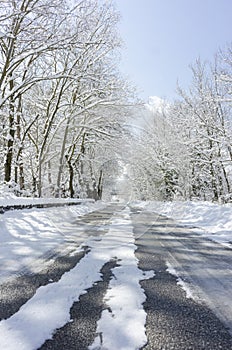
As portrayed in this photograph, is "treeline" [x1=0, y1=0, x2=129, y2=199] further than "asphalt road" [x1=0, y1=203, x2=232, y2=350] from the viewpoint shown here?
Yes

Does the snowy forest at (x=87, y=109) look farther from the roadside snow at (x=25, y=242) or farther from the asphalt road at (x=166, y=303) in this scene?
the asphalt road at (x=166, y=303)

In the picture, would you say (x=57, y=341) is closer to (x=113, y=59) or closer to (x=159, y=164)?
(x=113, y=59)

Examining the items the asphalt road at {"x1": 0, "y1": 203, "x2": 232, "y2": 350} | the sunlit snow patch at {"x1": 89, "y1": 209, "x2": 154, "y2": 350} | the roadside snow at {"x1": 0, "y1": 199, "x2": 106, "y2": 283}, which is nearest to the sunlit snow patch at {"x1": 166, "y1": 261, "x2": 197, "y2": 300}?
the asphalt road at {"x1": 0, "y1": 203, "x2": 232, "y2": 350}

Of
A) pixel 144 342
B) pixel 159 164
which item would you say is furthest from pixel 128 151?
pixel 144 342

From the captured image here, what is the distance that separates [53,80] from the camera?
68.4 feet

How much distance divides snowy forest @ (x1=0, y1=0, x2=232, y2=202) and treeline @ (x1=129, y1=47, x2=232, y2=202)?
0.09 metres

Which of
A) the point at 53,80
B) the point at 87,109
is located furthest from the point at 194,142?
the point at 53,80

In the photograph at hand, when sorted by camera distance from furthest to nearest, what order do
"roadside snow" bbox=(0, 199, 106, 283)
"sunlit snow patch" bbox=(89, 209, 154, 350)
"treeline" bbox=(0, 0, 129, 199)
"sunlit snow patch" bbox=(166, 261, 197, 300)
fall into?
"treeline" bbox=(0, 0, 129, 199)
"roadside snow" bbox=(0, 199, 106, 283)
"sunlit snow patch" bbox=(166, 261, 197, 300)
"sunlit snow patch" bbox=(89, 209, 154, 350)

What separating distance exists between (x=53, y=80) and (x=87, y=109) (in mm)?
3183

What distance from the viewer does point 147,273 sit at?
386 centimetres

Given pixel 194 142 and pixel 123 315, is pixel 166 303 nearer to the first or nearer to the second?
pixel 123 315

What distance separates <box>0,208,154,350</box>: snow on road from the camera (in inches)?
78.6

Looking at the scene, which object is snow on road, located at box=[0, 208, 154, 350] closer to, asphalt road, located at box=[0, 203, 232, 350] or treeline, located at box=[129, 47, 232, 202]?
asphalt road, located at box=[0, 203, 232, 350]

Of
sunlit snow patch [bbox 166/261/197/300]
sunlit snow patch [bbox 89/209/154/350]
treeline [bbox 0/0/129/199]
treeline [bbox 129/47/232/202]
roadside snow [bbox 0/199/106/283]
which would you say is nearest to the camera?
sunlit snow patch [bbox 89/209/154/350]
